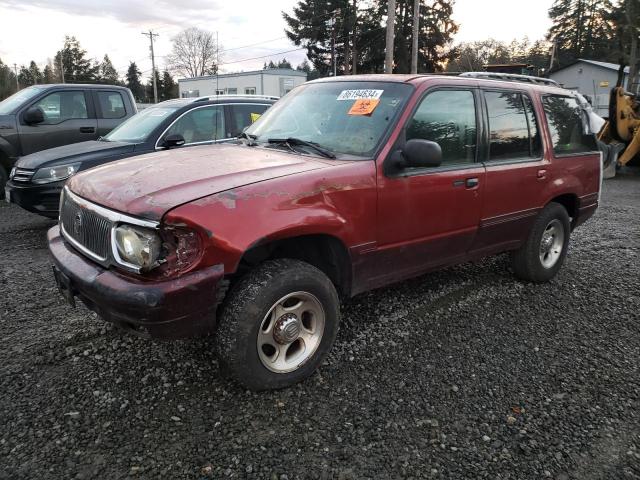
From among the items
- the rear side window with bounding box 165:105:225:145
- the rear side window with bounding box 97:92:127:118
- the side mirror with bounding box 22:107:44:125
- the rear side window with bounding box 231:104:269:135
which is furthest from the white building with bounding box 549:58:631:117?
the side mirror with bounding box 22:107:44:125

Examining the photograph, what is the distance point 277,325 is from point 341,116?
157 centimetres

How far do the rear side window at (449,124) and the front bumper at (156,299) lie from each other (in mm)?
1724

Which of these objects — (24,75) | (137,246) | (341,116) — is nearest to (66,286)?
(137,246)

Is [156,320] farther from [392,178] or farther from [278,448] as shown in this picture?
[392,178]

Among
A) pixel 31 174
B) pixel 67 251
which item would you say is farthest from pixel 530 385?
pixel 31 174

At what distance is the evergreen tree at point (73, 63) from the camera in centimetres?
7625

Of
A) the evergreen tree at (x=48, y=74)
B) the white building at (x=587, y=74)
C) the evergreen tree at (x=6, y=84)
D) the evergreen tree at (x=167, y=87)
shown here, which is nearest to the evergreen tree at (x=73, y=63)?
the evergreen tree at (x=48, y=74)

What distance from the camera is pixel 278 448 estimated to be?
2.40 metres

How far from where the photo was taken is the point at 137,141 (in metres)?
6.16

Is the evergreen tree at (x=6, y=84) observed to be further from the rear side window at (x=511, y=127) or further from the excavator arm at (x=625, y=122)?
the rear side window at (x=511, y=127)

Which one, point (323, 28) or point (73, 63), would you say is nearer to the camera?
point (323, 28)

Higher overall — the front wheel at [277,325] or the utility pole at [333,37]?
the utility pole at [333,37]

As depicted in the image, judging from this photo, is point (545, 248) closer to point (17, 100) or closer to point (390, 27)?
point (17, 100)

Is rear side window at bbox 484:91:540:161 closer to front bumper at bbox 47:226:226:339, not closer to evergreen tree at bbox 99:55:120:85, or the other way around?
front bumper at bbox 47:226:226:339
